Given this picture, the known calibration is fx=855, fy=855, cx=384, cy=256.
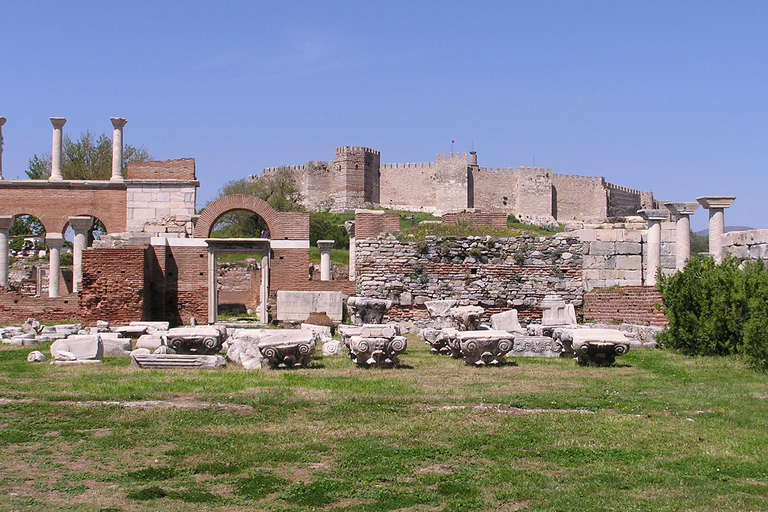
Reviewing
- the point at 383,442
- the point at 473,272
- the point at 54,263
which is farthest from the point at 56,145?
the point at 383,442

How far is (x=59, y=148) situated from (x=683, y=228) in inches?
876

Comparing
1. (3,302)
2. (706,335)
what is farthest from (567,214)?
(706,335)

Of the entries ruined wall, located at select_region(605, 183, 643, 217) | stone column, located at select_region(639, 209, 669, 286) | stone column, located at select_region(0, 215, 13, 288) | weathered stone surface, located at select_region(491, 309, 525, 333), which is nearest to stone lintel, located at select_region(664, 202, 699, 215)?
stone column, located at select_region(639, 209, 669, 286)

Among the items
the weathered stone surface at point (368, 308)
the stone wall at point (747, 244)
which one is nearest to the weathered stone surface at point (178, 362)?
the weathered stone surface at point (368, 308)

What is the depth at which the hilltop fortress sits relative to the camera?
3189 inches

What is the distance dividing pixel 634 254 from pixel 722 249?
467 cm

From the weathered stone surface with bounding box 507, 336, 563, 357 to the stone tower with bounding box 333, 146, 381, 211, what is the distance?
6625 cm

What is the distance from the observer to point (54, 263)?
89.9ft

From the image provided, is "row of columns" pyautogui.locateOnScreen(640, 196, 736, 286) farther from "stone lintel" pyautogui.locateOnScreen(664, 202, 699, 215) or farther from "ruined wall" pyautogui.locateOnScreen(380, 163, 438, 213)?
"ruined wall" pyautogui.locateOnScreen(380, 163, 438, 213)

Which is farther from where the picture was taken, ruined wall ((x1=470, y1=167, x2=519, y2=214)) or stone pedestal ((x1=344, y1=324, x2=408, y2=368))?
ruined wall ((x1=470, y1=167, x2=519, y2=214))

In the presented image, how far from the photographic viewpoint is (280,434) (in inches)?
294

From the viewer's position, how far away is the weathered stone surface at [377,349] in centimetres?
1148

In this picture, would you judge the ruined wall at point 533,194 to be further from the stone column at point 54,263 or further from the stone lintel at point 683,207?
the stone lintel at point 683,207

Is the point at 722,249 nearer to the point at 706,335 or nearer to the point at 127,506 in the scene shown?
the point at 706,335
